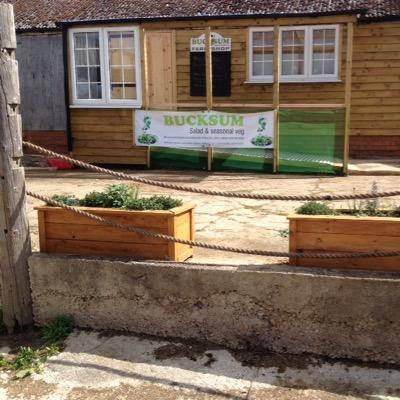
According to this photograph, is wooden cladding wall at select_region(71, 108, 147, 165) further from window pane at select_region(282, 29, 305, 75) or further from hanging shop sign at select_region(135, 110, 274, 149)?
window pane at select_region(282, 29, 305, 75)

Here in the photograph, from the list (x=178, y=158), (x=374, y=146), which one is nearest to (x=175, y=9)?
(x=178, y=158)

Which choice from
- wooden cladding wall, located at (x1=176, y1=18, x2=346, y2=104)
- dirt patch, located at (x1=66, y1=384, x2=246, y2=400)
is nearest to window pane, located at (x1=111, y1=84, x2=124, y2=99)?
wooden cladding wall, located at (x1=176, y1=18, x2=346, y2=104)

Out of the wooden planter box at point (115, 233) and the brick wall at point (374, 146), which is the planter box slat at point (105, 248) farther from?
the brick wall at point (374, 146)

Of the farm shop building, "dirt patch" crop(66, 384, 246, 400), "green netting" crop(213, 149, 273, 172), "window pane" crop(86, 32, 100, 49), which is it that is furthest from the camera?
"window pane" crop(86, 32, 100, 49)

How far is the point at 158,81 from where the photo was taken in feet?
43.4

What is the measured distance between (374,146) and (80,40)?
22.4ft

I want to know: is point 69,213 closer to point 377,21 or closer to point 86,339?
point 86,339

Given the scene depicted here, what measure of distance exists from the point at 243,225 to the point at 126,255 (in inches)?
81.2

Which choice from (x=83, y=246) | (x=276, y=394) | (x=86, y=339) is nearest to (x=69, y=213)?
(x=83, y=246)

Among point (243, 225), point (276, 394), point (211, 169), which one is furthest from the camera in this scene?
point (211, 169)

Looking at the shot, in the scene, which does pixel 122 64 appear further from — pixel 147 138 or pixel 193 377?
pixel 193 377

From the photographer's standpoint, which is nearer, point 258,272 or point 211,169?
point 258,272

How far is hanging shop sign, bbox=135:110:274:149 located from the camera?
10.6 meters

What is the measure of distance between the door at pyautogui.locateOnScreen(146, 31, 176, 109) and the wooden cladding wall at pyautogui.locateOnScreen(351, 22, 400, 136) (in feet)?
13.4
